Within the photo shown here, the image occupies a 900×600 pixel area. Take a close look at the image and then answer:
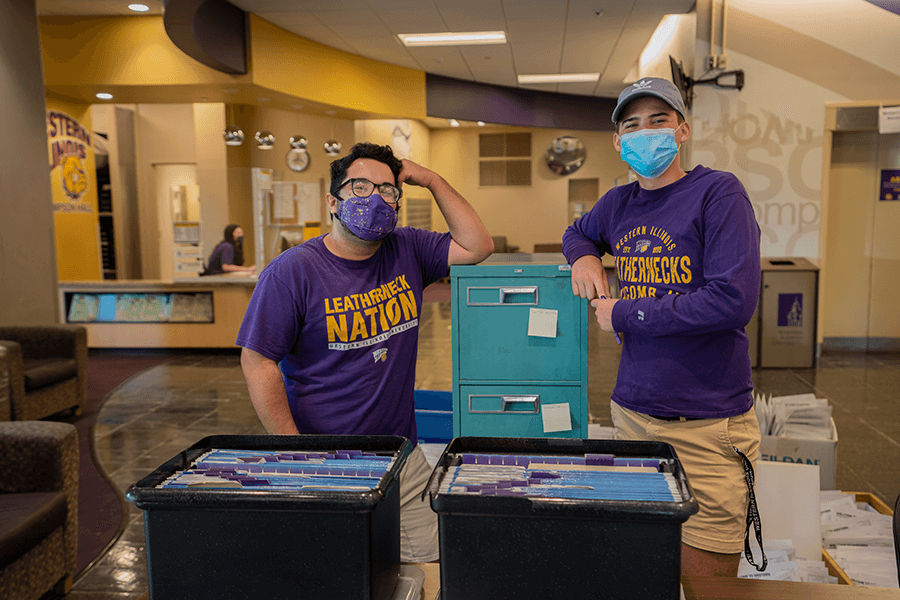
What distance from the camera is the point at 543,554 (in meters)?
0.72

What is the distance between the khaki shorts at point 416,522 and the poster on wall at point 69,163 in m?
7.71

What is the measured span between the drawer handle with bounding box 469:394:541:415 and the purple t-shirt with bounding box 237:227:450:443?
460mm

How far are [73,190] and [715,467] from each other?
27.9 feet

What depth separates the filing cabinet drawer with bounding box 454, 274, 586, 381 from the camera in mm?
1900

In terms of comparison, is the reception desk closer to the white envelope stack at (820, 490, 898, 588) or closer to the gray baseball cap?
the white envelope stack at (820, 490, 898, 588)

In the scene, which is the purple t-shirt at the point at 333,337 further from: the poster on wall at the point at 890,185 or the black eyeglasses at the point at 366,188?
the poster on wall at the point at 890,185

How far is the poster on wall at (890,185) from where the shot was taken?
269 inches

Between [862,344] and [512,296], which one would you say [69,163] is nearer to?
[512,296]

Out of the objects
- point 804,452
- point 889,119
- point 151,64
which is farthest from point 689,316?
point 151,64

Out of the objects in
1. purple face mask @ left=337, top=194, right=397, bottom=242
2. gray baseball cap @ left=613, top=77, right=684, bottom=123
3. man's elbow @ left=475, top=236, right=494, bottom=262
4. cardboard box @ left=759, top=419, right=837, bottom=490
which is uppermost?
gray baseball cap @ left=613, top=77, right=684, bottom=123

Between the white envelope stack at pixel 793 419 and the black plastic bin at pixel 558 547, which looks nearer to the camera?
the black plastic bin at pixel 558 547

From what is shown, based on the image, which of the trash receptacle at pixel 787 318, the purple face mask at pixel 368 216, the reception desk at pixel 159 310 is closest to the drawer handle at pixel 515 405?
the purple face mask at pixel 368 216

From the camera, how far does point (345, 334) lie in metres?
1.48

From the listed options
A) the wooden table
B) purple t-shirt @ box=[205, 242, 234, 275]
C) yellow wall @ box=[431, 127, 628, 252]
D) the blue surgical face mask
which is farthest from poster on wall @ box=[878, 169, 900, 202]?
yellow wall @ box=[431, 127, 628, 252]
